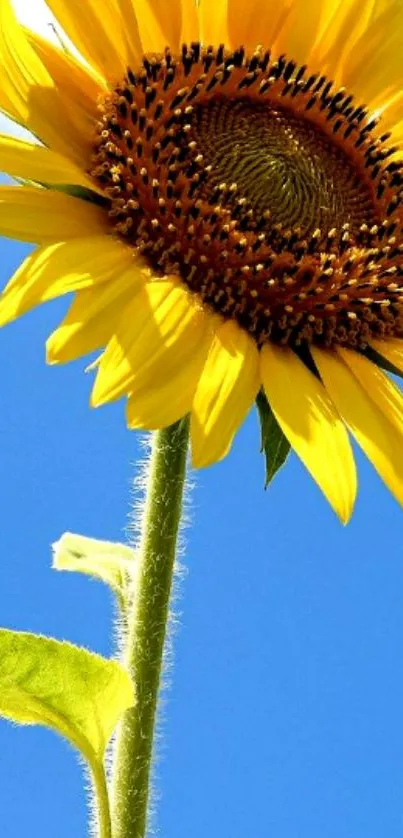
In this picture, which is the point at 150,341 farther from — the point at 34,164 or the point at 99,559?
the point at 99,559

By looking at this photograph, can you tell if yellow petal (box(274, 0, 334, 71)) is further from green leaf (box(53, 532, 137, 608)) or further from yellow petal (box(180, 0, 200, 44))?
green leaf (box(53, 532, 137, 608))

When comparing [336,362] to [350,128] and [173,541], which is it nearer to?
[173,541]

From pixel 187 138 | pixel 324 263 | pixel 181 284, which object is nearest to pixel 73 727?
pixel 181 284

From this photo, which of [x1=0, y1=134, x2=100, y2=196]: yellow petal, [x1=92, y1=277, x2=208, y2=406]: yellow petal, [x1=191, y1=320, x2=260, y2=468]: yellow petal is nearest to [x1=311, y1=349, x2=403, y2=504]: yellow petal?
[x1=191, y1=320, x2=260, y2=468]: yellow petal

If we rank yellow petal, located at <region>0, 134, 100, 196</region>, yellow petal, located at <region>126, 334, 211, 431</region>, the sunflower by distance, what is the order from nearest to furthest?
yellow petal, located at <region>126, 334, 211, 431</region> < the sunflower < yellow petal, located at <region>0, 134, 100, 196</region>

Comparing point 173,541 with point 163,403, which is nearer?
point 163,403

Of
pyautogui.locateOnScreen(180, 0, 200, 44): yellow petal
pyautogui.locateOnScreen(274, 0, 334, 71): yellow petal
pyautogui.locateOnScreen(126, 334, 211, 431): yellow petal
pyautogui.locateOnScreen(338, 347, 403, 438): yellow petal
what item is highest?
pyautogui.locateOnScreen(274, 0, 334, 71): yellow petal
